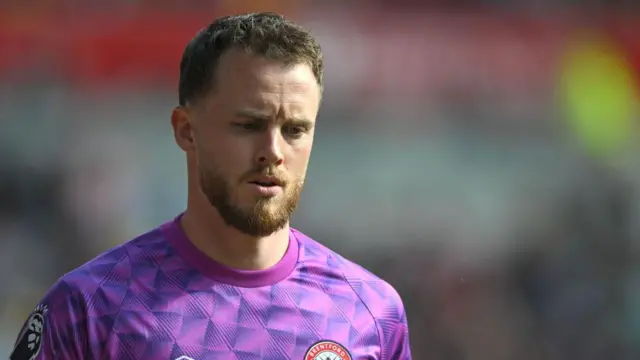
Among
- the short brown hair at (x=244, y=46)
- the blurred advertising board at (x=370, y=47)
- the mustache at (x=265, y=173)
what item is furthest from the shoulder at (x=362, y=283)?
the blurred advertising board at (x=370, y=47)

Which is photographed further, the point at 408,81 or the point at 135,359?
the point at 408,81

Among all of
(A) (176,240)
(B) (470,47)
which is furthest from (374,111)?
(A) (176,240)

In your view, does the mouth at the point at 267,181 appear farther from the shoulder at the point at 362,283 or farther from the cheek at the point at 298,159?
the shoulder at the point at 362,283

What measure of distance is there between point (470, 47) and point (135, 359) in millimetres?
6338

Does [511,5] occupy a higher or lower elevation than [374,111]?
higher

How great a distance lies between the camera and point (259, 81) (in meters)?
2.97

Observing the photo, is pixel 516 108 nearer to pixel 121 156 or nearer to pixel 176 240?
pixel 121 156

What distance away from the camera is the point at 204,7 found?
27.5 ft

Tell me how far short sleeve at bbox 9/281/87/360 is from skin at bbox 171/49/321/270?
0.40 metres

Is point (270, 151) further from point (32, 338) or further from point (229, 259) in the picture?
point (32, 338)

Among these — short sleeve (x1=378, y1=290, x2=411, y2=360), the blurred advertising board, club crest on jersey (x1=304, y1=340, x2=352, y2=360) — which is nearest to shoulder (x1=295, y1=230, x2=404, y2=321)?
short sleeve (x1=378, y1=290, x2=411, y2=360)

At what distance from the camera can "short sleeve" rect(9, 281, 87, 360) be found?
9.15ft

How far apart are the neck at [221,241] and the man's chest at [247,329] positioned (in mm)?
88

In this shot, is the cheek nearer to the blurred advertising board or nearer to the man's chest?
the man's chest
